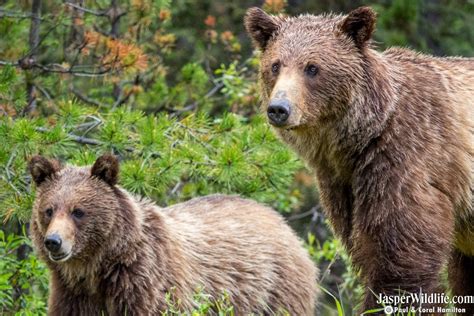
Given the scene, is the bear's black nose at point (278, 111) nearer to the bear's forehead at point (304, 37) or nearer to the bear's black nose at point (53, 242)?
the bear's forehead at point (304, 37)

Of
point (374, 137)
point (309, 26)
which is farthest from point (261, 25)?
point (374, 137)

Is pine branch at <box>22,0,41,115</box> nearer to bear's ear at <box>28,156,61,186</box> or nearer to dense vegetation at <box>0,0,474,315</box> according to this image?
dense vegetation at <box>0,0,474,315</box>

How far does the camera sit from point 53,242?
22.1 feet

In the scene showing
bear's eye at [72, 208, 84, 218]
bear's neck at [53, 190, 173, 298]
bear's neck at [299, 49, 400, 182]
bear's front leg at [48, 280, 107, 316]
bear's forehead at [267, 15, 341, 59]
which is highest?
bear's forehead at [267, 15, 341, 59]

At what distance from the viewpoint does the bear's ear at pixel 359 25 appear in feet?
20.9

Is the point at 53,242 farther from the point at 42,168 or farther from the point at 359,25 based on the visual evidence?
the point at 359,25

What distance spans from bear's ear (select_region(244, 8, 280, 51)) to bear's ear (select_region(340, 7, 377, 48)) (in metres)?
0.45

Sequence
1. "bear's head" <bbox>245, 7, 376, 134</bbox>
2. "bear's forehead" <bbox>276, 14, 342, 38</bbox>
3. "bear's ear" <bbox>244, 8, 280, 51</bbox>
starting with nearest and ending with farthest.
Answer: "bear's head" <bbox>245, 7, 376, 134</bbox>, "bear's forehead" <bbox>276, 14, 342, 38</bbox>, "bear's ear" <bbox>244, 8, 280, 51</bbox>

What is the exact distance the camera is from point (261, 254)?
26.6 ft

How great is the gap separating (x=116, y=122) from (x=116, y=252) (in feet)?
4.74

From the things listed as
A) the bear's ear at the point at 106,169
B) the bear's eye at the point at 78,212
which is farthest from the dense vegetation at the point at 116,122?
the bear's eye at the point at 78,212

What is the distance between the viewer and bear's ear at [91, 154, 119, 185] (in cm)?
720

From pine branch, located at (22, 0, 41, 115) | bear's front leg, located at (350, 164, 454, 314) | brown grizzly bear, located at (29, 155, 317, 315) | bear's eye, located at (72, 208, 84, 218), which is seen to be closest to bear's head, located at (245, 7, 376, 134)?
bear's front leg, located at (350, 164, 454, 314)

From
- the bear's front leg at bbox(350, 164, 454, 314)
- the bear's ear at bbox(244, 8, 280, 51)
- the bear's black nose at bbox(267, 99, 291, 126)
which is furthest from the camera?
the bear's ear at bbox(244, 8, 280, 51)
